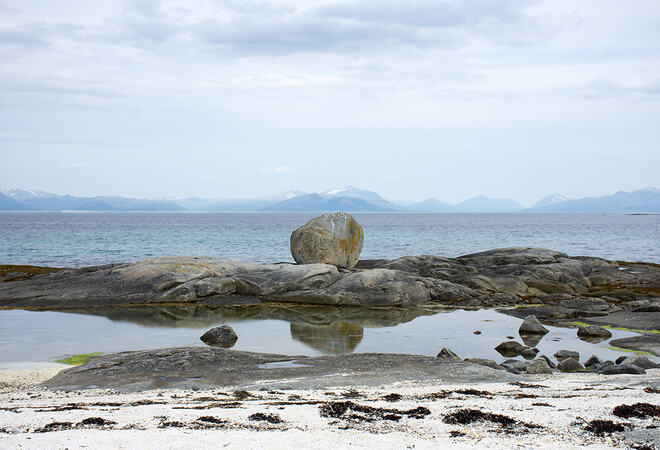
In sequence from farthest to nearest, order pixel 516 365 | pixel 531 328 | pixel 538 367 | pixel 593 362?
1. pixel 531 328
2. pixel 593 362
3. pixel 516 365
4. pixel 538 367

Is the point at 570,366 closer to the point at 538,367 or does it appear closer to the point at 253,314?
the point at 538,367

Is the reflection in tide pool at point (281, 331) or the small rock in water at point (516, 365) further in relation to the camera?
the reflection in tide pool at point (281, 331)

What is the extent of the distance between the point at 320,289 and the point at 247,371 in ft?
41.7

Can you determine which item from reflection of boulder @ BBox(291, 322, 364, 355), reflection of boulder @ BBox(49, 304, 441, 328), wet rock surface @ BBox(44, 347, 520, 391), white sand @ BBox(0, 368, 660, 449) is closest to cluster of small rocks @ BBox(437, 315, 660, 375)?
wet rock surface @ BBox(44, 347, 520, 391)

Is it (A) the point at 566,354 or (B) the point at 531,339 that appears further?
(B) the point at 531,339

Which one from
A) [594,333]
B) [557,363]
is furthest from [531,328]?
[557,363]

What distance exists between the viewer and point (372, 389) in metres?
11.7

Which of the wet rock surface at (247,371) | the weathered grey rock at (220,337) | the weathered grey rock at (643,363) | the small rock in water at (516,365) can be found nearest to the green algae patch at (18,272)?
the weathered grey rock at (220,337)

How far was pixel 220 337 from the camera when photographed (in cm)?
1778

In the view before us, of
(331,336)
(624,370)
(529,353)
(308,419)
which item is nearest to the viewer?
(308,419)

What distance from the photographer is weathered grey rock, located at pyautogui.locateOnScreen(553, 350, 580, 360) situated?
1590 centimetres

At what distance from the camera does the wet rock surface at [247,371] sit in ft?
40.9

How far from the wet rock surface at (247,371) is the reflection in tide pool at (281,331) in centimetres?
214

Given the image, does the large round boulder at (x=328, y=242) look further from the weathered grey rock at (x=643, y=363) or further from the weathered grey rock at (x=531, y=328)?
the weathered grey rock at (x=643, y=363)
